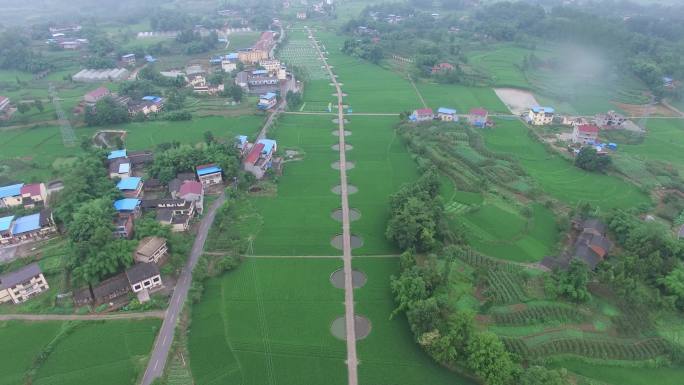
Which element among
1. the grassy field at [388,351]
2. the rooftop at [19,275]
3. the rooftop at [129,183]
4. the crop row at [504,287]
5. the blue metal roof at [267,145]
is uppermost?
the blue metal roof at [267,145]

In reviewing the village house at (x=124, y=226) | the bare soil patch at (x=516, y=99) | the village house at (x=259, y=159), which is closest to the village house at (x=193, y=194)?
the village house at (x=124, y=226)

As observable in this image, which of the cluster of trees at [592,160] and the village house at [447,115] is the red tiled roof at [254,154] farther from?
the cluster of trees at [592,160]

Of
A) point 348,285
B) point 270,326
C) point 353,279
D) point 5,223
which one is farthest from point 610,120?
point 5,223

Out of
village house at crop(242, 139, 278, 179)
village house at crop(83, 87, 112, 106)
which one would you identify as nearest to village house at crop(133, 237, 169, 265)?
village house at crop(242, 139, 278, 179)

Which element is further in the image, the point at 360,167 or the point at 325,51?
the point at 325,51

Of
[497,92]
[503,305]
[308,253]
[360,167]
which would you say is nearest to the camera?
[503,305]

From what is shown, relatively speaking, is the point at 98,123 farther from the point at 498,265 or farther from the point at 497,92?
the point at 497,92

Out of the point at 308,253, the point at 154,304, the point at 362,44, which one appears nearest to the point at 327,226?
the point at 308,253

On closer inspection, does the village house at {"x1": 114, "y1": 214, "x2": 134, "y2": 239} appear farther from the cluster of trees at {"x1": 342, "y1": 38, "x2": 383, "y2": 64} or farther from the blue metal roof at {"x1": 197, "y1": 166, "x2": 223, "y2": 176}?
the cluster of trees at {"x1": 342, "y1": 38, "x2": 383, "y2": 64}
